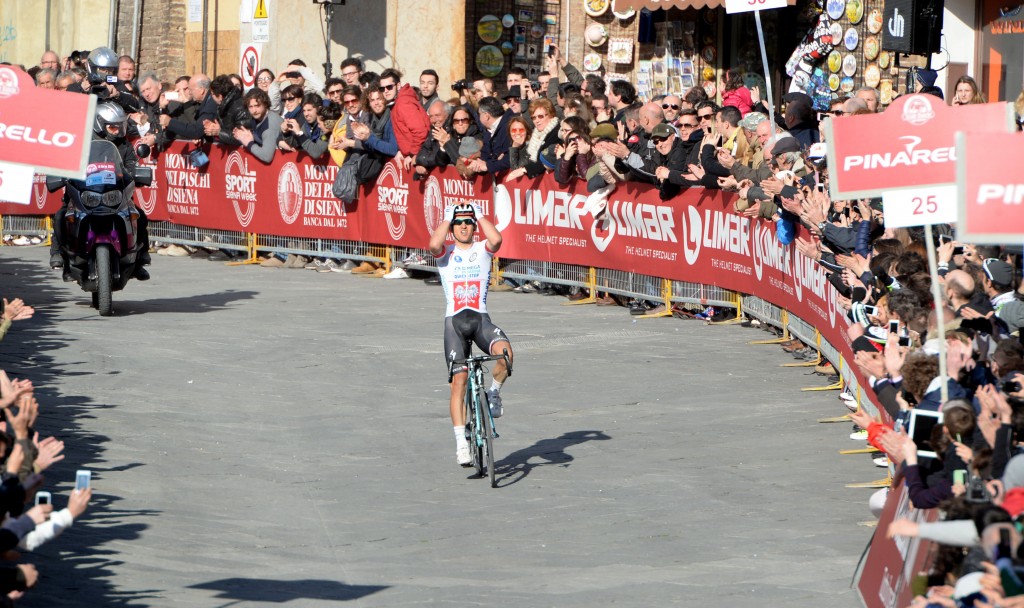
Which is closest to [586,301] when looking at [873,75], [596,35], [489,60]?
→ [873,75]

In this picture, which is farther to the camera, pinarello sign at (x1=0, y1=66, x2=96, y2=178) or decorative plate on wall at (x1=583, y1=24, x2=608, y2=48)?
decorative plate on wall at (x1=583, y1=24, x2=608, y2=48)

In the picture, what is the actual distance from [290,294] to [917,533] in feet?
49.5

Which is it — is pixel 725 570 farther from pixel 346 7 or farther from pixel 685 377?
pixel 346 7

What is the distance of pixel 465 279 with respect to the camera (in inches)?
497

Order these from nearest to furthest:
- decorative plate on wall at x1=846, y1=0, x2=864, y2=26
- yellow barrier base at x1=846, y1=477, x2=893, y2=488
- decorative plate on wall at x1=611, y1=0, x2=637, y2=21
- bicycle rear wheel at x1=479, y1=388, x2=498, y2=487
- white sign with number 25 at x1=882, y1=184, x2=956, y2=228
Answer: white sign with number 25 at x1=882, y1=184, x2=956, y2=228 < yellow barrier base at x1=846, y1=477, x2=893, y2=488 < bicycle rear wheel at x1=479, y1=388, x2=498, y2=487 < decorative plate on wall at x1=846, y1=0, x2=864, y2=26 < decorative plate on wall at x1=611, y1=0, x2=637, y2=21

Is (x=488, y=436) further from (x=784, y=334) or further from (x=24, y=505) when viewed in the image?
(x=784, y=334)

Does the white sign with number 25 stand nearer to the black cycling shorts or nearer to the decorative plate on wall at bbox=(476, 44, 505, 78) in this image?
the black cycling shorts

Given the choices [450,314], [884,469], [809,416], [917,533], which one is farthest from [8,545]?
[809,416]

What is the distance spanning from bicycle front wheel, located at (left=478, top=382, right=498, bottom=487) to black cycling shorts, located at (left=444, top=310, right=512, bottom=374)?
65cm

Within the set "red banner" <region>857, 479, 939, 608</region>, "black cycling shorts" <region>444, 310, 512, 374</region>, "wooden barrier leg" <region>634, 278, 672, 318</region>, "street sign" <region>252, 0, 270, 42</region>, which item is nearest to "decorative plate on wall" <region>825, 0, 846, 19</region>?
"wooden barrier leg" <region>634, 278, 672, 318</region>

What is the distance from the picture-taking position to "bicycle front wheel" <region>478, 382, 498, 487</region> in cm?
1157

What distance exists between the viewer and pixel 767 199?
55.9 ft

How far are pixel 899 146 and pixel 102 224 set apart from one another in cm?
1131

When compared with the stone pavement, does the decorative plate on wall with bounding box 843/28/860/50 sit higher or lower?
higher
